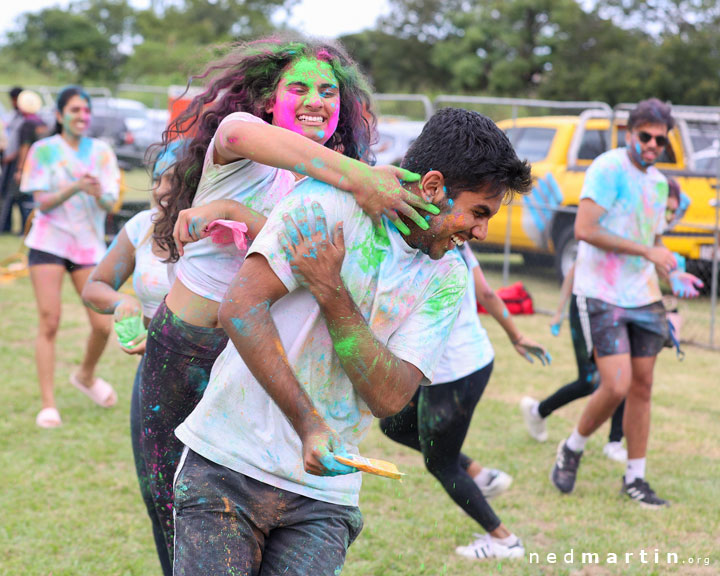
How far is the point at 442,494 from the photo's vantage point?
4.84 meters

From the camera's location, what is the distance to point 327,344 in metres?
1.94

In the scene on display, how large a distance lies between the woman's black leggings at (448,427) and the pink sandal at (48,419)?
9.09 feet

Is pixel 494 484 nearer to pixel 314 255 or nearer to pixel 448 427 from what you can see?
pixel 448 427

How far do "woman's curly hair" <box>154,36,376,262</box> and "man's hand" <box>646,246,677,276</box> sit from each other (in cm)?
253

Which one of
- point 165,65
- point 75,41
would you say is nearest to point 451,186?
point 165,65

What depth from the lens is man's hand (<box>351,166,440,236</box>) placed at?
1.88m

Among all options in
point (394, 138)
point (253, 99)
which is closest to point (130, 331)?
point (253, 99)

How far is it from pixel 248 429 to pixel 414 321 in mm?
453

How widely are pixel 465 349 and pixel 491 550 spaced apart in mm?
995

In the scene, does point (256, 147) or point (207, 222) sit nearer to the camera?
point (256, 147)

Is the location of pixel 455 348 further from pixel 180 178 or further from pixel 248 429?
pixel 248 429

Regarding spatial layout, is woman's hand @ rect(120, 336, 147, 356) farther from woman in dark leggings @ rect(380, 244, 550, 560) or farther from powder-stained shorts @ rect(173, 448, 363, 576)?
woman in dark leggings @ rect(380, 244, 550, 560)

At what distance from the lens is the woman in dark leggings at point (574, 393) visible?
16.4 ft

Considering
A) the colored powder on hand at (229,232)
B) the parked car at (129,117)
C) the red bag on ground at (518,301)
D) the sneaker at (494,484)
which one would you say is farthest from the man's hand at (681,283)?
the parked car at (129,117)
